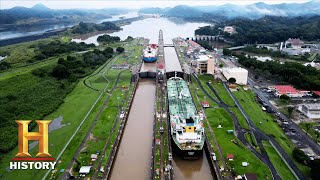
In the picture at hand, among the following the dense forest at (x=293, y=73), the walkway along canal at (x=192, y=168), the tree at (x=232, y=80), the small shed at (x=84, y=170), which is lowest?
the walkway along canal at (x=192, y=168)

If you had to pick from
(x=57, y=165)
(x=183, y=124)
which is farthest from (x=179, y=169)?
(x=57, y=165)

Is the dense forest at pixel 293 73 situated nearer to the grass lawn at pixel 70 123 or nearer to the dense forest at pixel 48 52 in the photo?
the grass lawn at pixel 70 123

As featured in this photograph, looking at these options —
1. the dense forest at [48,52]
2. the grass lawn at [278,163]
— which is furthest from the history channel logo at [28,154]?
Answer: the dense forest at [48,52]

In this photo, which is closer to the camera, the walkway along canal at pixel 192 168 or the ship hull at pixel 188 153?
the walkway along canal at pixel 192 168

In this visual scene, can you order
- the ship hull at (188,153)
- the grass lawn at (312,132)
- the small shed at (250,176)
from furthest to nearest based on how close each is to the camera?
1. the grass lawn at (312,132)
2. the ship hull at (188,153)
3. the small shed at (250,176)

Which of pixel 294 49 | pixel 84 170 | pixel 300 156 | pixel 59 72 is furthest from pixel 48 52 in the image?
pixel 294 49

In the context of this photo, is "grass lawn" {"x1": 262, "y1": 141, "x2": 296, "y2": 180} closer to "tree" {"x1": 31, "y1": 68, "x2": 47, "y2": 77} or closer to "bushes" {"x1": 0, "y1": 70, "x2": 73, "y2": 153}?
"bushes" {"x1": 0, "y1": 70, "x2": 73, "y2": 153}
